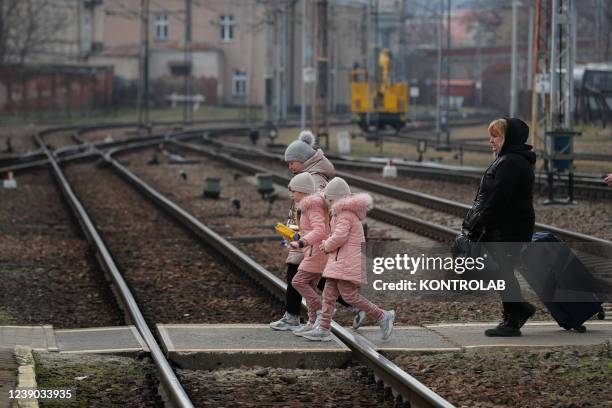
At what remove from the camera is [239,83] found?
90.4 meters

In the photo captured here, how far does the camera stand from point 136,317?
10938 mm

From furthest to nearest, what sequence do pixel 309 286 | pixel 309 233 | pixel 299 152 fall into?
pixel 299 152 < pixel 309 286 < pixel 309 233

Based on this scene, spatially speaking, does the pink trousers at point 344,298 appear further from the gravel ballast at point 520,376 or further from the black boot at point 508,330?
the black boot at point 508,330

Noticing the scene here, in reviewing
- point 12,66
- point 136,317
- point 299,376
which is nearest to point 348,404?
point 299,376

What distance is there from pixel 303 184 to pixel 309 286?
2.80ft

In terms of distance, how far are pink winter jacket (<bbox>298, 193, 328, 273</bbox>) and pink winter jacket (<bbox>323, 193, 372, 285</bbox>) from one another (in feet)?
0.43

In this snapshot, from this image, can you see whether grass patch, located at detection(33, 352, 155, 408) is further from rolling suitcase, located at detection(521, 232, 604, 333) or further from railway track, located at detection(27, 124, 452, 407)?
rolling suitcase, located at detection(521, 232, 604, 333)

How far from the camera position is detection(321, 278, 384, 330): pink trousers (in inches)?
371

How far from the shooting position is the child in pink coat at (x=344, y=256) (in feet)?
30.2

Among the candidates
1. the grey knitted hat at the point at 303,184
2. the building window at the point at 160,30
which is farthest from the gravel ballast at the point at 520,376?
the building window at the point at 160,30

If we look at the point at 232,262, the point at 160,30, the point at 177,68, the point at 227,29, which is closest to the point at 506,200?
the point at 232,262

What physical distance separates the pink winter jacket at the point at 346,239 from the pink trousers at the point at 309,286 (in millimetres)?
327

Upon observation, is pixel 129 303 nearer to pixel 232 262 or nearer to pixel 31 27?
pixel 232 262

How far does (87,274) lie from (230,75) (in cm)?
7653
